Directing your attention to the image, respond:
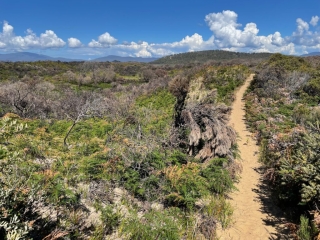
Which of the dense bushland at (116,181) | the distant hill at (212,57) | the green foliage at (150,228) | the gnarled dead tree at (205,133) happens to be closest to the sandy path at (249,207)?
the dense bushland at (116,181)

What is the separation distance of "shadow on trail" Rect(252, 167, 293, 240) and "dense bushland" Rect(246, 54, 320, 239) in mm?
216

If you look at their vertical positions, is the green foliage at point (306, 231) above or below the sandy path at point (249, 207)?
above

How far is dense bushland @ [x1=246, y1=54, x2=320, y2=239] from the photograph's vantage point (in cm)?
571

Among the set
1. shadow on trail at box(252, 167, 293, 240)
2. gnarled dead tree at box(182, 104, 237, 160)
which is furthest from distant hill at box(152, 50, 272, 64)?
shadow on trail at box(252, 167, 293, 240)

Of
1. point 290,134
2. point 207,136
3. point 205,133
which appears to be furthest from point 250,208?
point 290,134

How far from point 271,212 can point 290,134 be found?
4262 millimetres

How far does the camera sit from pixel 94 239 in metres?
4.70

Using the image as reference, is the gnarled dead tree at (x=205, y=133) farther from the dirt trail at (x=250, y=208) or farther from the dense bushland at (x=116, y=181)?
the dirt trail at (x=250, y=208)

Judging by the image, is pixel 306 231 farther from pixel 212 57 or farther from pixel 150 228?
pixel 212 57

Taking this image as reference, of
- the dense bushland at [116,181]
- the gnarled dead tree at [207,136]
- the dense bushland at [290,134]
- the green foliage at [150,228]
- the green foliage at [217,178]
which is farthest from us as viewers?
the gnarled dead tree at [207,136]

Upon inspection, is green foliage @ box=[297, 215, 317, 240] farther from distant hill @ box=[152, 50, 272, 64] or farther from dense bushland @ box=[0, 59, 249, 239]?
distant hill @ box=[152, 50, 272, 64]

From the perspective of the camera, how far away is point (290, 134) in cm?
956

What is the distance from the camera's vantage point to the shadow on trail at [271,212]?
5486 millimetres

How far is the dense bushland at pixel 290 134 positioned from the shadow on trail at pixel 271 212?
216 mm
